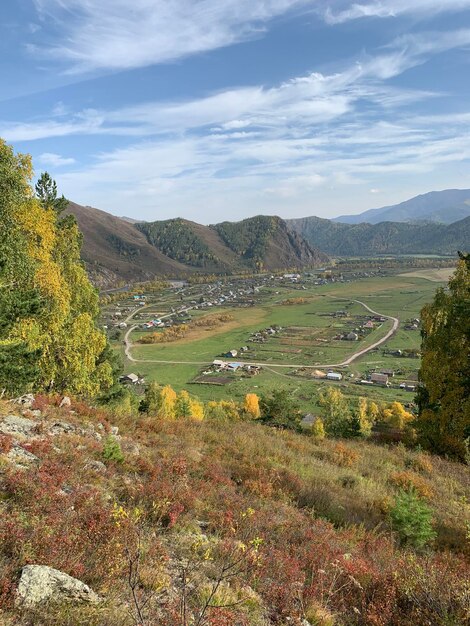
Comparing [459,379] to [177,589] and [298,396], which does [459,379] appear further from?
[298,396]

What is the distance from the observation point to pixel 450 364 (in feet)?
55.4

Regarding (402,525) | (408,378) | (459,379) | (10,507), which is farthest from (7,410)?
(408,378)

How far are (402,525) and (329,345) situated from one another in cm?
11420

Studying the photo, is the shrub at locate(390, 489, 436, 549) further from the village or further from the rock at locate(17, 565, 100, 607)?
the village

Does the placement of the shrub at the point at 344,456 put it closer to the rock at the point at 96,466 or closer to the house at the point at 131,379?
the rock at the point at 96,466

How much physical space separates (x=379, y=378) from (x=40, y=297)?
8403 centimetres

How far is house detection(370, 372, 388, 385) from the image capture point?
8401cm

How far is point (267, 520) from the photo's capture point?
308 inches

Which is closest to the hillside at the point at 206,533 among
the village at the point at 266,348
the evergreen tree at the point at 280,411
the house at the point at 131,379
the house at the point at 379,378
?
the evergreen tree at the point at 280,411

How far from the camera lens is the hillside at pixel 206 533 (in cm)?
489

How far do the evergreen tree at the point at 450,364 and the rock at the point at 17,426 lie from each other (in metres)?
16.5

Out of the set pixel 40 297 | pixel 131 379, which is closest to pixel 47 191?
pixel 40 297

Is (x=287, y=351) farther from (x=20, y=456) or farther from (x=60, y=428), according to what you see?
(x=20, y=456)

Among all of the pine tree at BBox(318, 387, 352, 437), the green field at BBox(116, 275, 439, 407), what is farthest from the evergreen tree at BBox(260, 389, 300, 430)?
the green field at BBox(116, 275, 439, 407)
